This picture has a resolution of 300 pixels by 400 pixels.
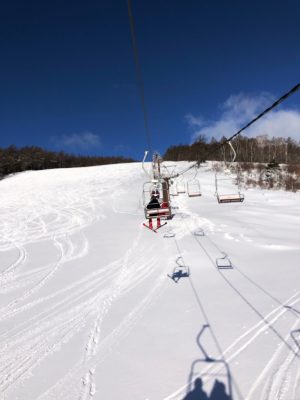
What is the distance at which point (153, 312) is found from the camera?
7375 mm

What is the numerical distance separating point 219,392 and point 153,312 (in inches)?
118

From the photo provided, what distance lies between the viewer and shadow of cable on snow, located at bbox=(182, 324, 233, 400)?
448cm

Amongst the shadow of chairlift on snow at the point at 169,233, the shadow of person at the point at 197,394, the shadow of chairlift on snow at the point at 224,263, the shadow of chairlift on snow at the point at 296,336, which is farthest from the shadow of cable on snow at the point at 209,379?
the shadow of chairlift on snow at the point at 169,233

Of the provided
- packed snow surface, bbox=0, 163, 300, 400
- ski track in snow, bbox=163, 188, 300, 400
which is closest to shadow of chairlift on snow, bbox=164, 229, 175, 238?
packed snow surface, bbox=0, 163, 300, 400

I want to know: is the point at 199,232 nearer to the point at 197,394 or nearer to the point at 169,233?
the point at 169,233

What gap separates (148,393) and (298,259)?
26.8 ft

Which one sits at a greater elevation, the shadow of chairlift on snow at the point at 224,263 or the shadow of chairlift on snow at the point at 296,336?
the shadow of chairlift on snow at the point at 224,263

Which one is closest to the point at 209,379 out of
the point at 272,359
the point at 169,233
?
the point at 272,359

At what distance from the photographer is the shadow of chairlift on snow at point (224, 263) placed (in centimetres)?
1046

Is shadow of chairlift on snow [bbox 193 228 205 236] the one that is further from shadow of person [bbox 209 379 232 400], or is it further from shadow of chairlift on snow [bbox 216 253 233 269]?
shadow of person [bbox 209 379 232 400]

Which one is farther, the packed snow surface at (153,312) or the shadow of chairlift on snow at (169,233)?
the shadow of chairlift on snow at (169,233)

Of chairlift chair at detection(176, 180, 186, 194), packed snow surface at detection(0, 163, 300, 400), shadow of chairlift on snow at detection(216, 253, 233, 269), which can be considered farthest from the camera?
chairlift chair at detection(176, 180, 186, 194)

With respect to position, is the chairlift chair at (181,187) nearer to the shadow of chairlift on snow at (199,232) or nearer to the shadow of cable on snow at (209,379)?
the shadow of chairlift on snow at (199,232)

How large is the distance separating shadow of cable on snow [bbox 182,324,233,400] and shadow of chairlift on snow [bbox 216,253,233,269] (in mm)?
5107
